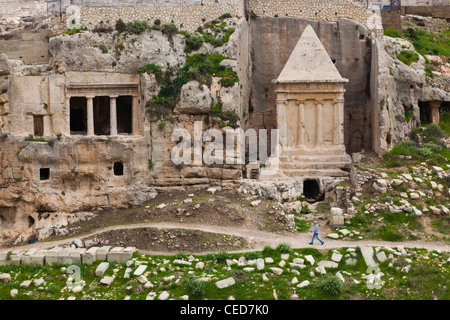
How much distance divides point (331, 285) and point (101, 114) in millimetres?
19853

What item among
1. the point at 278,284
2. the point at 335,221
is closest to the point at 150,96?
the point at 335,221

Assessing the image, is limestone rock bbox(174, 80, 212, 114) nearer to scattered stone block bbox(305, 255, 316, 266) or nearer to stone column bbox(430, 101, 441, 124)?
scattered stone block bbox(305, 255, 316, 266)

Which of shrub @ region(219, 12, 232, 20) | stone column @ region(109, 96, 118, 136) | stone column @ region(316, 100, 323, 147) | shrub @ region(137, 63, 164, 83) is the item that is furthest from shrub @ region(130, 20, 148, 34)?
stone column @ region(316, 100, 323, 147)

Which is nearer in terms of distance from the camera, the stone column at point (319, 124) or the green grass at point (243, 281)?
the green grass at point (243, 281)

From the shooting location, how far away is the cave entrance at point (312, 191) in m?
36.0

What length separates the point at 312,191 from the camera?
123 ft

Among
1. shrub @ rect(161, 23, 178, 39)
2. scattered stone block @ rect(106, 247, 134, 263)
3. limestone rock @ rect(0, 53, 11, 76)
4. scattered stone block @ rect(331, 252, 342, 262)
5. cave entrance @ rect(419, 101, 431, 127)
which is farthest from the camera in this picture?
cave entrance @ rect(419, 101, 431, 127)

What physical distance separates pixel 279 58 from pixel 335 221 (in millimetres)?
13313

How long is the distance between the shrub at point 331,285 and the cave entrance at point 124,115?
17.9 meters

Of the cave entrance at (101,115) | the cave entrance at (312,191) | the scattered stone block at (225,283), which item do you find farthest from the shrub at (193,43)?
the scattered stone block at (225,283)

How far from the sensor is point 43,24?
127ft

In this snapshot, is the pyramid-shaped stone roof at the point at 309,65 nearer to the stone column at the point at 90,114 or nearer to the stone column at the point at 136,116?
the stone column at the point at 136,116

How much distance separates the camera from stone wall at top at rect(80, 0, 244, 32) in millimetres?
37031

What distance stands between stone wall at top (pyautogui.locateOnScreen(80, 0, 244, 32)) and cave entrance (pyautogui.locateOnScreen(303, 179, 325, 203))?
35.0 feet
